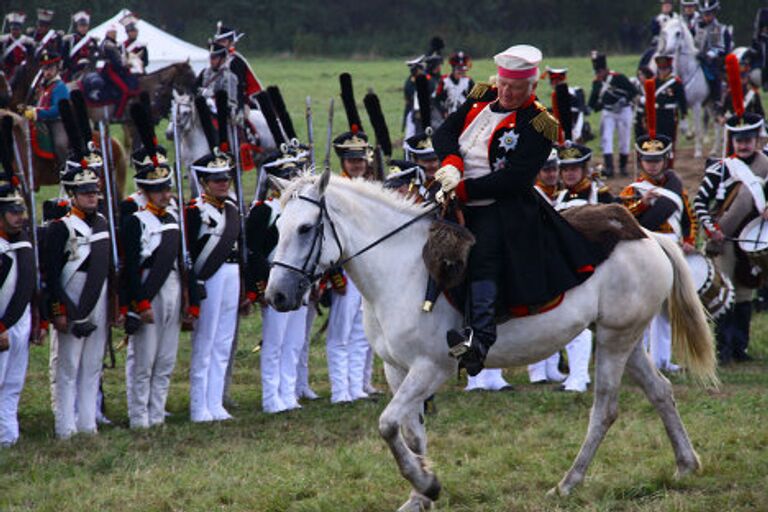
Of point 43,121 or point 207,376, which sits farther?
point 43,121

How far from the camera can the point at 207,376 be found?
11656 millimetres

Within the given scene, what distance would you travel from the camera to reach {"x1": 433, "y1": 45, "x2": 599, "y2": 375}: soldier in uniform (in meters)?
8.02

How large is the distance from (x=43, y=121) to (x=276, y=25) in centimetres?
3235

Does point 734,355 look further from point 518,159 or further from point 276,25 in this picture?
point 276,25

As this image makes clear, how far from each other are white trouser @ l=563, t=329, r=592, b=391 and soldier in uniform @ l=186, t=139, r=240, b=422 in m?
2.87

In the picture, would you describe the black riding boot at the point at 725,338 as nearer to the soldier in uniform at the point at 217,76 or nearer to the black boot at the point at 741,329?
the black boot at the point at 741,329

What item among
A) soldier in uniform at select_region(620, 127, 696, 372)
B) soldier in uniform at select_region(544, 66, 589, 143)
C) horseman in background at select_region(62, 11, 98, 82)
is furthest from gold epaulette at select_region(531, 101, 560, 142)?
horseman in background at select_region(62, 11, 98, 82)

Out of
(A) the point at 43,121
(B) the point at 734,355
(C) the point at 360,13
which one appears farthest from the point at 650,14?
(B) the point at 734,355

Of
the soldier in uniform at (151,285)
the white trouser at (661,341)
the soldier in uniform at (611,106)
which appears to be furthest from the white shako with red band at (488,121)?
the soldier in uniform at (611,106)

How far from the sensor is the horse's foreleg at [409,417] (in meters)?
7.93

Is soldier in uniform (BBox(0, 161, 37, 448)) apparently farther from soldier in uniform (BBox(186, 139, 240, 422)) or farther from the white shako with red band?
the white shako with red band

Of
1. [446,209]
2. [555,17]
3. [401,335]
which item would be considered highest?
[446,209]

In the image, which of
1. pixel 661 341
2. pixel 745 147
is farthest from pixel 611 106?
pixel 661 341

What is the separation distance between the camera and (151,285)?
1088 centimetres
